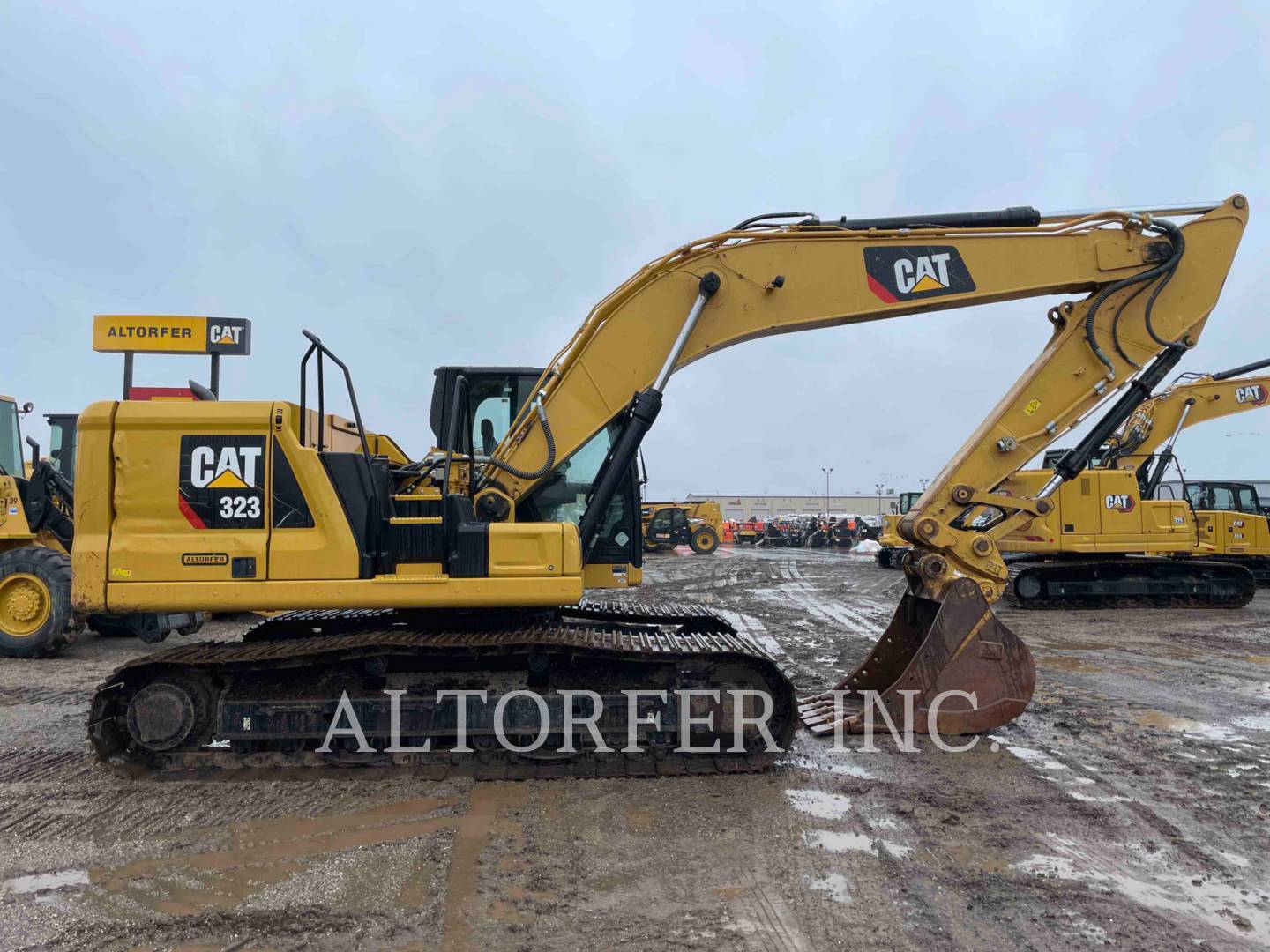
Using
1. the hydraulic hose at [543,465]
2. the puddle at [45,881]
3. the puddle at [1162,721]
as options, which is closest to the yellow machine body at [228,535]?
the hydraulic hose at [543,465]

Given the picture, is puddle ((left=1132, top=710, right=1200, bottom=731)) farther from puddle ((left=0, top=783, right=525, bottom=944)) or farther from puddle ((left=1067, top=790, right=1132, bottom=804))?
puddle ((left=0, top=783, right=525, bottom=944))

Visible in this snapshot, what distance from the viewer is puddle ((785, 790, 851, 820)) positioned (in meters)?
4.45

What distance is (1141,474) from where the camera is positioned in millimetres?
15336

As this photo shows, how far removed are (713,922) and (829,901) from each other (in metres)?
0.54

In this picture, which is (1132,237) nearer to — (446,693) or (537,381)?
(537,381)

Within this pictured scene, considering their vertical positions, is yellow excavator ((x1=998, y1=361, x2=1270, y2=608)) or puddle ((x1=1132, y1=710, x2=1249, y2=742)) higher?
yellow excavator ((x1=998, y1=361, x2=1270, y2=608))

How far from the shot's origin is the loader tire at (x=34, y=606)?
9.26 m

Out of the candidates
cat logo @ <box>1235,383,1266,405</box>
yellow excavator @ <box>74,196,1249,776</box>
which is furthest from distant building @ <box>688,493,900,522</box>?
yellow excavator @ <box>74,196,1249,776</box>

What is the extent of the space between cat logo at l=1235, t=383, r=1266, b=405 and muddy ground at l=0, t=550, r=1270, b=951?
12376mm

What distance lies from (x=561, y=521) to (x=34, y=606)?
754cm

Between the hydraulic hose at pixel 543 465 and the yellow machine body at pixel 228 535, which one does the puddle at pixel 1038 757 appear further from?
the hydraulic hose at pixel 543 465

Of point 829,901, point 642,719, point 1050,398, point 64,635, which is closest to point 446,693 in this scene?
point 642,719

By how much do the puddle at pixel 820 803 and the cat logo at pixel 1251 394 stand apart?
15715 mm

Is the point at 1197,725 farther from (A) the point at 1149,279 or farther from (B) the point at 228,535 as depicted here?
(B) the point at 228,535
